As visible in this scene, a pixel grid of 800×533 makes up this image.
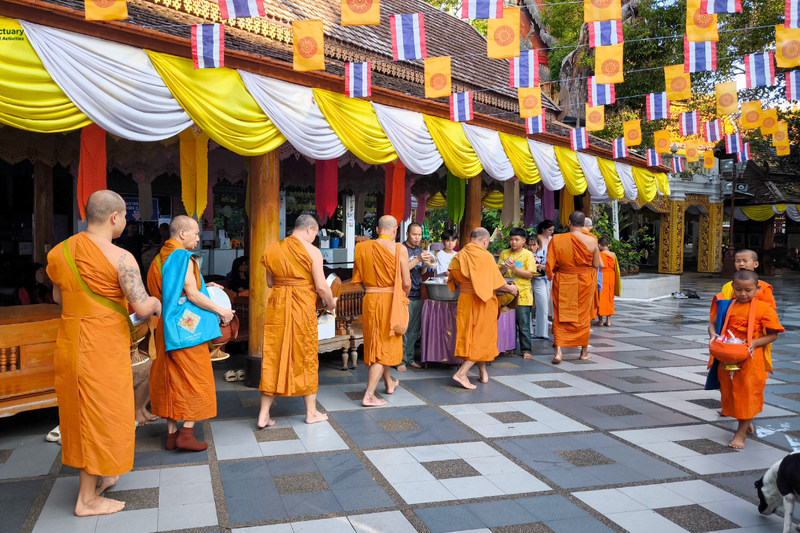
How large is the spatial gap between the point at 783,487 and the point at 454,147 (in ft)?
18.2

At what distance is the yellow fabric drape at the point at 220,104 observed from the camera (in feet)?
16.0

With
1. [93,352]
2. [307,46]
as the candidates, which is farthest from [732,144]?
[93,352]

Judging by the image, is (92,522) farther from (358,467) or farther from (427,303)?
(427,303)

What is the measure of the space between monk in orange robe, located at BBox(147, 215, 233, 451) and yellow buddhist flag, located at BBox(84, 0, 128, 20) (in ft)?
5.21

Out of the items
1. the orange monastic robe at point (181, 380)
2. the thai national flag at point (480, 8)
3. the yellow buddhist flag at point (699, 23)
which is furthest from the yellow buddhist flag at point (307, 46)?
the yellow buddhist flag at point (699, 23)

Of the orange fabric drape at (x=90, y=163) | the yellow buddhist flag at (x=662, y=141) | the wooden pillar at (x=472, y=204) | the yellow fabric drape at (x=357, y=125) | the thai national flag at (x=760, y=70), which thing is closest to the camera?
the orange fabric drape at (x=90, y=163)

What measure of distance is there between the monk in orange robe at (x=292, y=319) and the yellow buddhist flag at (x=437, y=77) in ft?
10.2

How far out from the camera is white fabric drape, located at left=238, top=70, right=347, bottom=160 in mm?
5488

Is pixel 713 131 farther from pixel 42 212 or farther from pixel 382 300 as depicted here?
pixel 42 212

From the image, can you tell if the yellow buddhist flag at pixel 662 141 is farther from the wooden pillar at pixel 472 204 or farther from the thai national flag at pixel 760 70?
the wooden pillar at pixel 472 204

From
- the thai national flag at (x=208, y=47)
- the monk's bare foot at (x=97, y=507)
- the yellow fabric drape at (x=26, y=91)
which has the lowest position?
the monk's bare foot at (x=97, y=507)

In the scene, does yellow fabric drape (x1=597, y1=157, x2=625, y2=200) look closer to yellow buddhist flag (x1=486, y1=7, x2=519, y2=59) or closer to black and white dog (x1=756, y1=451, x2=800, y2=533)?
yellow buddhist flag (x1=486, y1=7, x2=519, y2=59)

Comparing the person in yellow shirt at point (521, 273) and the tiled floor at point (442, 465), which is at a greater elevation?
the person in yellow shirt at point (521, 273)

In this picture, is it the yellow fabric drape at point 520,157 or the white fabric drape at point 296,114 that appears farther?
the yellow fabric drape at point 520,157
